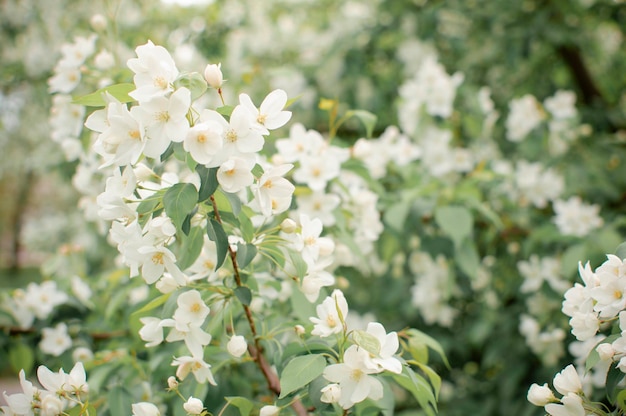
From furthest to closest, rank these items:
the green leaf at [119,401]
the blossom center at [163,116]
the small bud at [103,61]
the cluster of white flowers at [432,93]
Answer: the cluster of white flowers at [432,93] → the small bud at [103,61] → the green leaf at [119,401] → the blossom center at [163,116]

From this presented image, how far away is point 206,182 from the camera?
988 mm

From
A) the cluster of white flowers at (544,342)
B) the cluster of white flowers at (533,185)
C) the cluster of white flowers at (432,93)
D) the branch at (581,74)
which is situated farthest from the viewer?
the branch at (581,74)

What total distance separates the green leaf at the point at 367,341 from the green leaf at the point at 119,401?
0.69 meters

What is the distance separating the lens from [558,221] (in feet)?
7.35

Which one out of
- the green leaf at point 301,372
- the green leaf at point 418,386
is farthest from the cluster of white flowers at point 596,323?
the green leaf at point 301,372

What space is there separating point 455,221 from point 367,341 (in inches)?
38.7

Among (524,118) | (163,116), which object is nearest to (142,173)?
(163,116)

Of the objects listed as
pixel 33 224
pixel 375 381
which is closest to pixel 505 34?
pixel 375 381

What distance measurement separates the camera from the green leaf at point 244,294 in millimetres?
1104

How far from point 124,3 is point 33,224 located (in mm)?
2764

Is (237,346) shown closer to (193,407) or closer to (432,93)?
(193,407)

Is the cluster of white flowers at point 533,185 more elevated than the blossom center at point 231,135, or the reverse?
the blossom center at point 231,135

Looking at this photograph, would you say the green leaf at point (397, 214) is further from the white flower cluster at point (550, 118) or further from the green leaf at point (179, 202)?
the white flower cluster at point (550, 118)

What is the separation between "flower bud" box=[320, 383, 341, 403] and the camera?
1.00 metres
